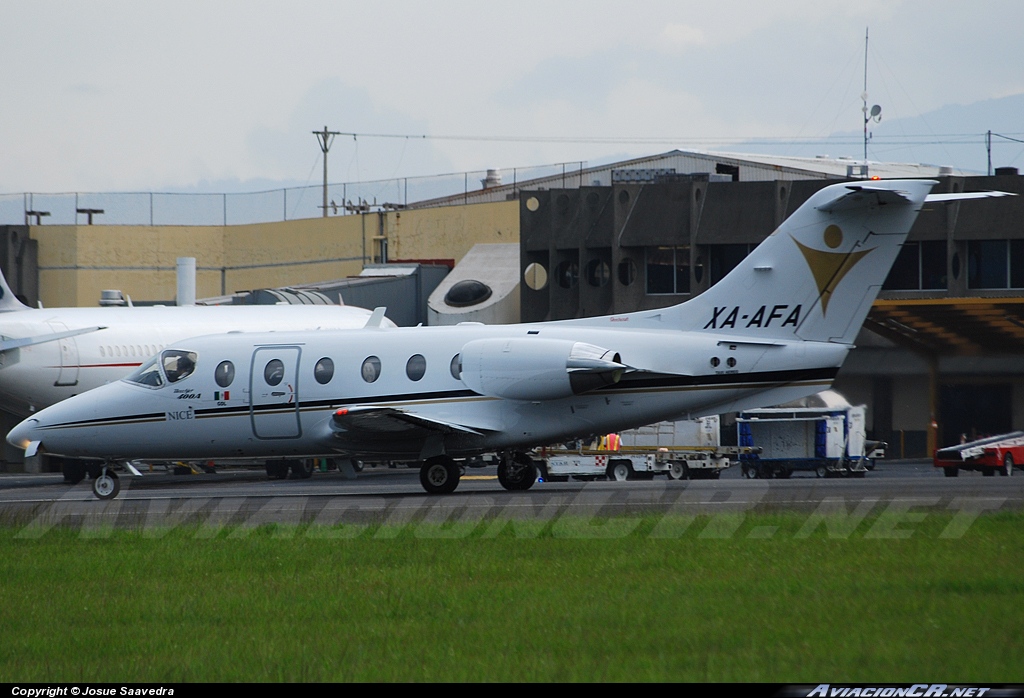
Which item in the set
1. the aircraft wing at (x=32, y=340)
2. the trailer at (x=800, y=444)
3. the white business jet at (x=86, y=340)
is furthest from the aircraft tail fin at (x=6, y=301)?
the trailer at (x=800, y=444)

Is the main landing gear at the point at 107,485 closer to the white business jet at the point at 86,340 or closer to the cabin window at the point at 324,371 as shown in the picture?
the cabin window at the point at 324,371

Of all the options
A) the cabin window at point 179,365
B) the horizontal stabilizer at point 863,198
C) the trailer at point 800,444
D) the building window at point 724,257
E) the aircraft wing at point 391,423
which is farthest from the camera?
the building window at point 724,257

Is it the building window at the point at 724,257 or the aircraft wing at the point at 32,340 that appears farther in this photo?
the building window at the point at 724,257

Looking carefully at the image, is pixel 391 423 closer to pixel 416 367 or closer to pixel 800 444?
pixel 416 367

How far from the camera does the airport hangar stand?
2541 cm

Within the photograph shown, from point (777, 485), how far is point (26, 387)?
893 inches

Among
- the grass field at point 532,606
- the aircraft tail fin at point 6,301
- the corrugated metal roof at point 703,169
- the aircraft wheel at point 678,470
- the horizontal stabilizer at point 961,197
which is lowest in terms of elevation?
the aircraft wheel at point 678,470

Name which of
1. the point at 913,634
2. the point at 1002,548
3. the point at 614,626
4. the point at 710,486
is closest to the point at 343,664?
the point at 614,626

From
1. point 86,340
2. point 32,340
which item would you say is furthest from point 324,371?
point 32,340

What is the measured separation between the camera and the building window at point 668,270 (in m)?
51.9

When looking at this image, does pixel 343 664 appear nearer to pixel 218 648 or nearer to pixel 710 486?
pixel 218 648

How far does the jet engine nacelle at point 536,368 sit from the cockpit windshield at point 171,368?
5457 millimetres

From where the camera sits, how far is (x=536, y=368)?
2088cm

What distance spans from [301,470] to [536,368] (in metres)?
18.1
